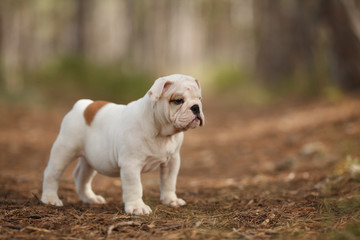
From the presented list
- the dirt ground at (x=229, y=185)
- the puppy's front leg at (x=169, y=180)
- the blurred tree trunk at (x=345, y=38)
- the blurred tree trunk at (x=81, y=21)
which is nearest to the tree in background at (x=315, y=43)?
the blurred tree trunk at (x=345, y=38)

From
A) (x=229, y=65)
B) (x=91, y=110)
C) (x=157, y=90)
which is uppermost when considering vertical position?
(x=229, y=65)

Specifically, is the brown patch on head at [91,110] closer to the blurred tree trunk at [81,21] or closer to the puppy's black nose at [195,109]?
the puppy's black nose at [195,109]

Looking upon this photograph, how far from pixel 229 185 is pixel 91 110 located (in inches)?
74.0

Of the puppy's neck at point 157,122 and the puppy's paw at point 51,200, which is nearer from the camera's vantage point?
the puppy's neck at point 157,122

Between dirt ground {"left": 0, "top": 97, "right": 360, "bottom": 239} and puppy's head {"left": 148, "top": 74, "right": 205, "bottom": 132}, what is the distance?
74 centimetres

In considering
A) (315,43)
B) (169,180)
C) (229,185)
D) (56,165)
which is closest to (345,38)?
(315,43)

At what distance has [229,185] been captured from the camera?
15.3 ft

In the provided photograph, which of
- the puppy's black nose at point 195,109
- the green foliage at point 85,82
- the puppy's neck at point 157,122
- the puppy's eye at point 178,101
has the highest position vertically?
the green foliage at point 85,82

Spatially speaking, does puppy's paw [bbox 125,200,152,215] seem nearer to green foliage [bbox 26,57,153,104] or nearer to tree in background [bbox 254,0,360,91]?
tree in background [bbox 254,0,360,91]

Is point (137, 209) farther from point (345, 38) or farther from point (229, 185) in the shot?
point (345, 38)

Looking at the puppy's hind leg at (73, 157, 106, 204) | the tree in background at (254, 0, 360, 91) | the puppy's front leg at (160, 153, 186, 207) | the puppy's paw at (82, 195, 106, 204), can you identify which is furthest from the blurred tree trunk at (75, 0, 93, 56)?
the puppy's front leg at (160, 153, 186, 207)

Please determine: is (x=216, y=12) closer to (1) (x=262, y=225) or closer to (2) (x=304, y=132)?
(2) (x=304, y=132)

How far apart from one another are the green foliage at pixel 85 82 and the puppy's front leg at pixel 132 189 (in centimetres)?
839

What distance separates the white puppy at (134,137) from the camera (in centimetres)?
322
